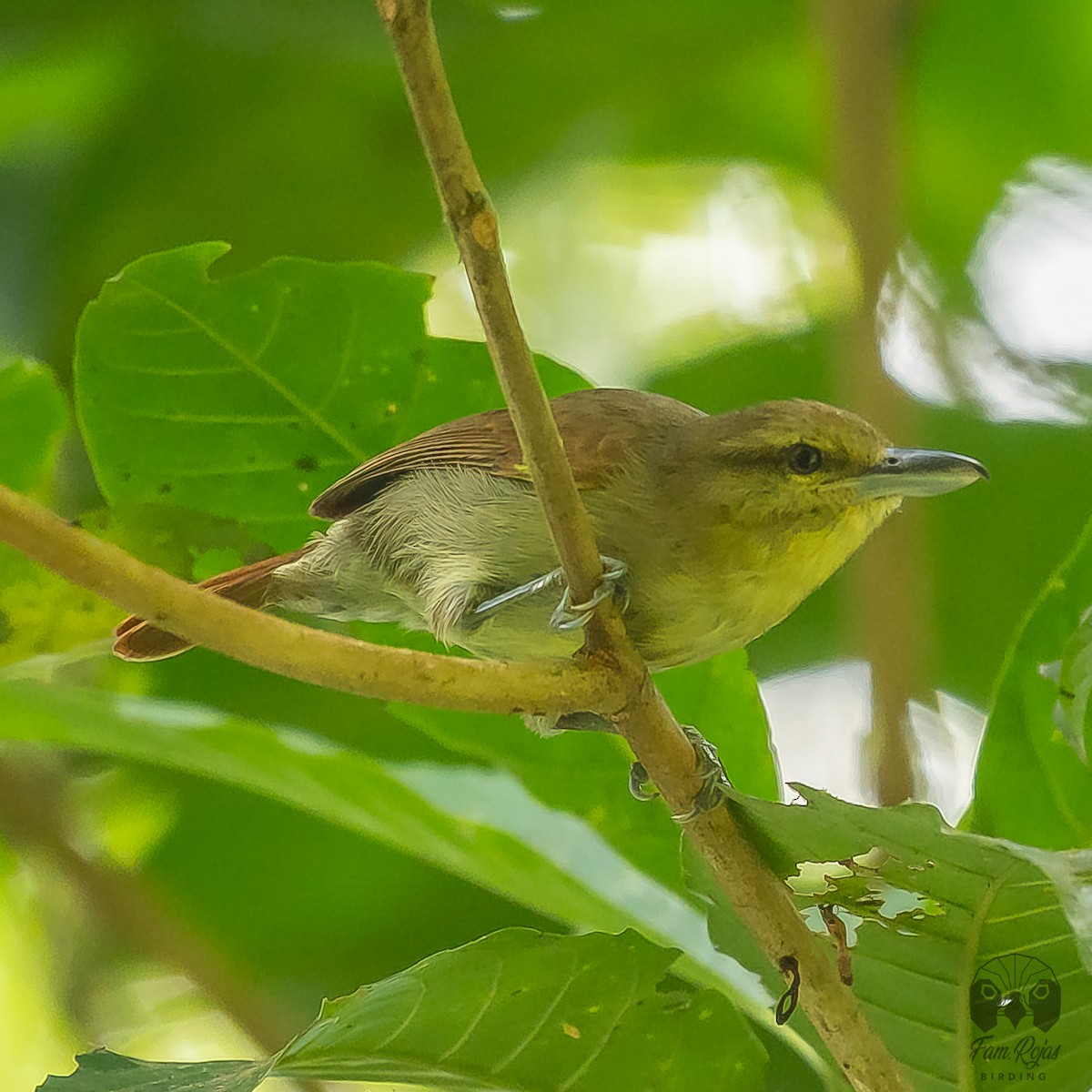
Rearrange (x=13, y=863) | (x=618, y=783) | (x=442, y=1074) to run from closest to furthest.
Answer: (x=442, y=1074), (x=618, y=783), (x=13, y=863)

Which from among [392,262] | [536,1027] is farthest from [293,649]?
[392,262]

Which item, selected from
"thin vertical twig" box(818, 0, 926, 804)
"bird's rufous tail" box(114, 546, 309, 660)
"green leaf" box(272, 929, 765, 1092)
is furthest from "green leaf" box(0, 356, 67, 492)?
"thin vertical twig" box(818, 0, 926, 804)

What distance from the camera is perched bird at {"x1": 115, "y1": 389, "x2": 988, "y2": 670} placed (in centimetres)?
181

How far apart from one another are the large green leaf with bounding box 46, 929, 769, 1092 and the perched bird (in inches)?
15.5

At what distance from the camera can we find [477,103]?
10.0ft

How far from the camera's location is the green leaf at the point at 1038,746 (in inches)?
67.1

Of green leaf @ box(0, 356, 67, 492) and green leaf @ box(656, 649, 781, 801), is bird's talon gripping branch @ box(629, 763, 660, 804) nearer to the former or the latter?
green leaf @ box(656, 649, 781, 801)

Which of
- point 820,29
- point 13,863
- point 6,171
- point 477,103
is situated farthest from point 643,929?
point 6,171

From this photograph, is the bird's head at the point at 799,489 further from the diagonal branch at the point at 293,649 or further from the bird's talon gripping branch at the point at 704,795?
the diagonal branch at the point at 293,649

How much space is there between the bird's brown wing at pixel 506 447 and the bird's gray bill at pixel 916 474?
31cm

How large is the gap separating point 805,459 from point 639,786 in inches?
19.1

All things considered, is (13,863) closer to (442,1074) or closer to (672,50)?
(442,1074)

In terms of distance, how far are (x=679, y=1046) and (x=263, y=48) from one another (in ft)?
7.28

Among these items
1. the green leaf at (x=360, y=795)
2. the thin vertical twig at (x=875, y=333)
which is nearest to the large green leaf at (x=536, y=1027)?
the green leaf at (x=360, y=795)
